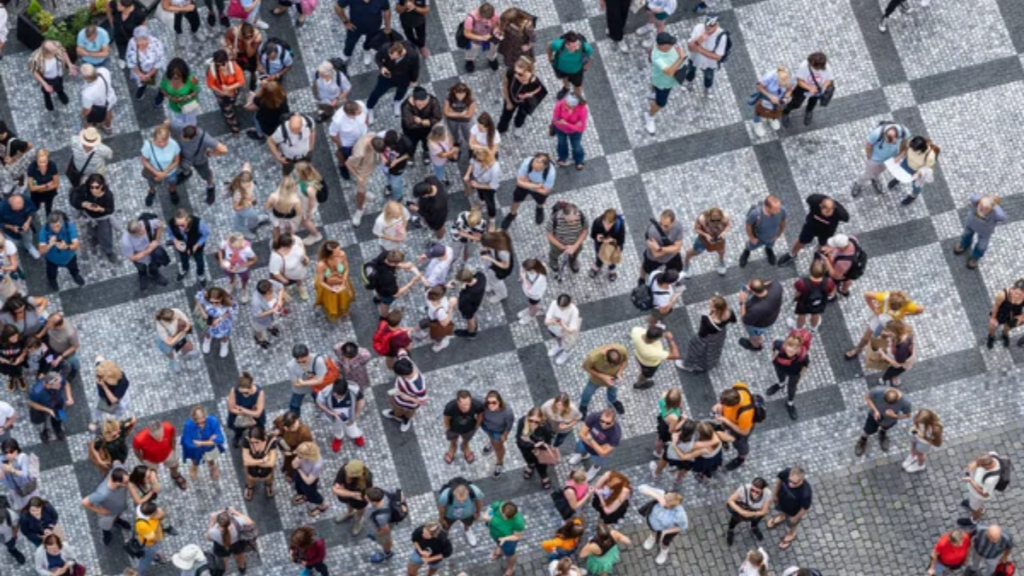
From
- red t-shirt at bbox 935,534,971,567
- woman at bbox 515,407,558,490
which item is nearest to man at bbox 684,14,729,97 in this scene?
woman at bbox 515,407,558,490

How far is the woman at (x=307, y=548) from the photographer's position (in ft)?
83.0

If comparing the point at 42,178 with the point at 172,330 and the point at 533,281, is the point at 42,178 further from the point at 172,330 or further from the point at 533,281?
the point at 533,281

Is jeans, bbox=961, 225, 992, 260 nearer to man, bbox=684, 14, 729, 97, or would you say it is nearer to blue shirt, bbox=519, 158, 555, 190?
man, bbox=684, 14, 729, 97

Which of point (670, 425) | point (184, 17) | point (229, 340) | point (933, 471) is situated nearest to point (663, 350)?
point (670, 425)

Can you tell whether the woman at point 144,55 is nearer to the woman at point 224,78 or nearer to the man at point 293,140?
the woman at point 224,78

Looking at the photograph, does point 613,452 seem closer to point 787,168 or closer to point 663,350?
point 663,350

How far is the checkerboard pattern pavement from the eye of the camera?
1080 inches

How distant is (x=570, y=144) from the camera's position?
1167 inches

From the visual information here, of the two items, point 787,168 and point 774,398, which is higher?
point 787,168

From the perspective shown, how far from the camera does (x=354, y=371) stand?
27.1 meters

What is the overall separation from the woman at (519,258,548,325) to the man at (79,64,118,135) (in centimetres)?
595

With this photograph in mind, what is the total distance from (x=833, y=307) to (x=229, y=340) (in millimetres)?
7875

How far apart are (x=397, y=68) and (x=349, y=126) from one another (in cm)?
124

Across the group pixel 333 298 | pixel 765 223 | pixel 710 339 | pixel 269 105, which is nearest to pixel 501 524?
pixel 710 339
